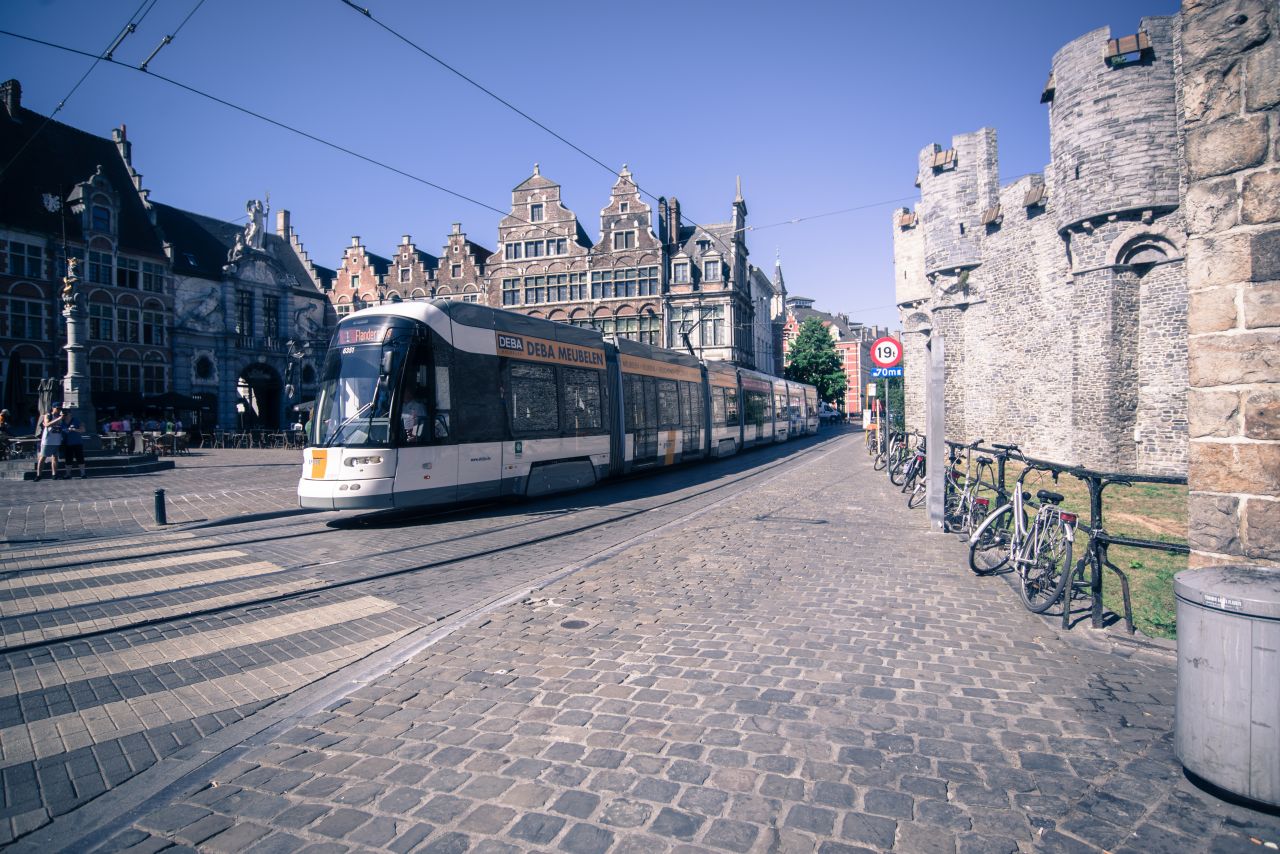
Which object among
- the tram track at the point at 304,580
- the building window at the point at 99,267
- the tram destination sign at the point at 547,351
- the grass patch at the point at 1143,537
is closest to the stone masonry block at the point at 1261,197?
the grass patch at the point at 1143,537

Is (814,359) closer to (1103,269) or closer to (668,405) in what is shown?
(1103,269)

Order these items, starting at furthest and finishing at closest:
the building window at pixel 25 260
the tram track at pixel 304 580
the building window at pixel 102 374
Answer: the building window at pixel 102 374
the building window at pixel 25 260
the tram track at pixel 304 580

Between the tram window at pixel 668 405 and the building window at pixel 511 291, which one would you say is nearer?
the tram window at pixel 668 405

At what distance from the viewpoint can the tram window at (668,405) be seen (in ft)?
54.5

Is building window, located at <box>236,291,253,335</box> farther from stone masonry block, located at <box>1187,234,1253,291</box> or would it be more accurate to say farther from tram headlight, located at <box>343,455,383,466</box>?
stone masonry block, located at <box>1187,234,1253,291</box>

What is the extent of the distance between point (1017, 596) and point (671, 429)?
38.8 ft

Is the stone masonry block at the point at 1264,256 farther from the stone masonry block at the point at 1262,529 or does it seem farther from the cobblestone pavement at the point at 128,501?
the cobblestone pavement at the point at 128,501

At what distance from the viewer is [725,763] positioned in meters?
2.96

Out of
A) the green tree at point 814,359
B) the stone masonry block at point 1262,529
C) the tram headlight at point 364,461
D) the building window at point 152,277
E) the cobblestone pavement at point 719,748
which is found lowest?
the cobblestone pavement at point 719,748

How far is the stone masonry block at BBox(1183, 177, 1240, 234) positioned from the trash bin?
1.92 meters

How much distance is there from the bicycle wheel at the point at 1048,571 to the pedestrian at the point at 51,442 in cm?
1897

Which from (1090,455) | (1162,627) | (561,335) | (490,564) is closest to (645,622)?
(490,564)

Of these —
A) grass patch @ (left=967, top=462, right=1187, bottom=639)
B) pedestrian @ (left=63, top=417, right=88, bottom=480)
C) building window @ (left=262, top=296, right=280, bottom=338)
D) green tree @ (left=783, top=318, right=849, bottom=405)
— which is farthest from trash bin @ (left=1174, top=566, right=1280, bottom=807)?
green tree @ (left=783, top=318, right=849, bottom=405)

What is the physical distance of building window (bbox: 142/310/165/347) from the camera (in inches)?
1404
